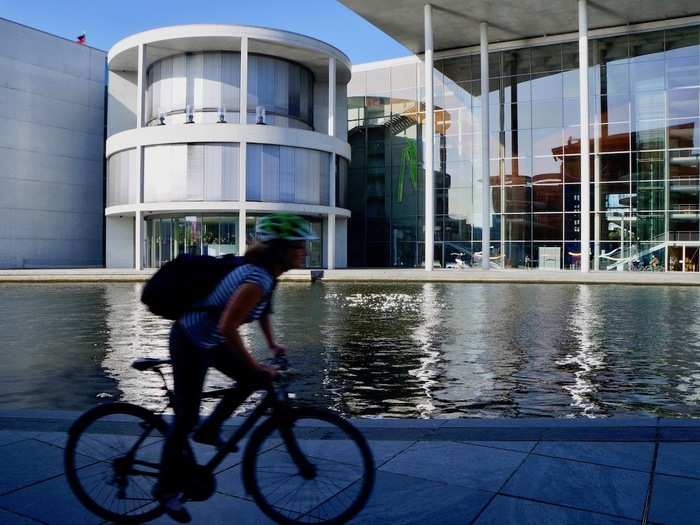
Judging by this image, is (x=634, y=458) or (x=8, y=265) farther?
(x=8, y=265)

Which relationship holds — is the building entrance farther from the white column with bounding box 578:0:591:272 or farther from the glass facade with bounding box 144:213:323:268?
the glass facade with bounding box 144:213:323:268

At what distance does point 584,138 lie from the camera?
39062 mm

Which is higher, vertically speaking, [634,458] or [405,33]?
[405,33]

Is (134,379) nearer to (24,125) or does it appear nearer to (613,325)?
(613,325)

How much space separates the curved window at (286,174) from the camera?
41875mm

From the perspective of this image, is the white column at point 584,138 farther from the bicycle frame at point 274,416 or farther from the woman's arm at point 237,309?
the woman's arm at point 237,309

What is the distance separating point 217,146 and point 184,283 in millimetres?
38831

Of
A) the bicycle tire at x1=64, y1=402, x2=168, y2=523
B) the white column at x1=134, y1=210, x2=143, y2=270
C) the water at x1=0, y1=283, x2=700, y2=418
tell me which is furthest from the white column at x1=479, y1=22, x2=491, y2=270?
the bicycle tire at x1=64, y1=402, x2=168, y2=523

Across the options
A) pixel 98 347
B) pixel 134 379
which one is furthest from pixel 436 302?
pixel 134 379

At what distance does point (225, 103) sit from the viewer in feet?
146

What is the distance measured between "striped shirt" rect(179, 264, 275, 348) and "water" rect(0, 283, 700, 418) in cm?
373

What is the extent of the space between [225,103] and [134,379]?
3773cm

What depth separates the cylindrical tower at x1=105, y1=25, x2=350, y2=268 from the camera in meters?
41.4

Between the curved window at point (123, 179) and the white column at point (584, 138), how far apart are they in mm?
26288
